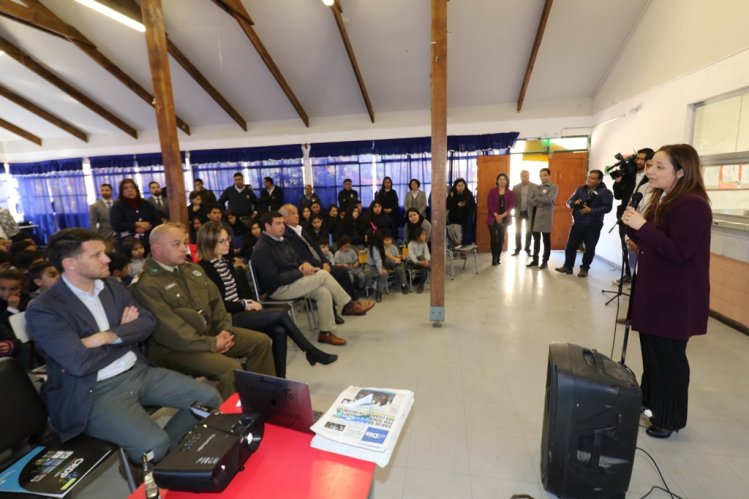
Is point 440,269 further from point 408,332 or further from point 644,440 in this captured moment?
point 644,440

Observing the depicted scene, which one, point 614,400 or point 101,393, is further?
point 101,393

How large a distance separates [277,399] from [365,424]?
0.29m

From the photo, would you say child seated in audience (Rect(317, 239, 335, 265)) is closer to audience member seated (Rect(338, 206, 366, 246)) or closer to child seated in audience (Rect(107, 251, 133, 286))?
audience member seated (Rect(338, 206, 366, 246))

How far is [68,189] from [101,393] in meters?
10.0

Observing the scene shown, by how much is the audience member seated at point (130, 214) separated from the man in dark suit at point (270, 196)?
7.93 ft

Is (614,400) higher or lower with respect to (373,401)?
lower

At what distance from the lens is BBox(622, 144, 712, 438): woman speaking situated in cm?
167

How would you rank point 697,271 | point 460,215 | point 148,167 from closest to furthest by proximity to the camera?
point 697,271, point 460,215, point 148,167

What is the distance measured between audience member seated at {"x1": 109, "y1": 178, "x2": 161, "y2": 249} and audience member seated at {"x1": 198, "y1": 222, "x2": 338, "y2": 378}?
2949 millimetres

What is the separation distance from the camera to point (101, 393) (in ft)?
5.12

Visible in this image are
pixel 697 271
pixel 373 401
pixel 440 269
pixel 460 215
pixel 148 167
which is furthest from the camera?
pixel 148 167

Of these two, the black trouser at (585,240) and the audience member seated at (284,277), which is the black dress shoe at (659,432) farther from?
the black trouser at (585,240)

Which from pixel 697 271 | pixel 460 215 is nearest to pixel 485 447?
pixel 697 271

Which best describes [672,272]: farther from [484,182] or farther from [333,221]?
[484,182]
